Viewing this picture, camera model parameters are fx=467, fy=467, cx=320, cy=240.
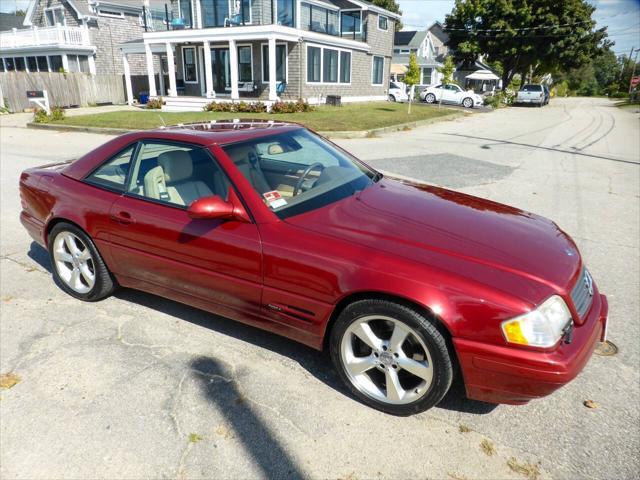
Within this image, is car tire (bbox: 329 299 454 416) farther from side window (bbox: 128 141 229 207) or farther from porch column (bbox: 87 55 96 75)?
porch column (bbox: 87 55 96 75)

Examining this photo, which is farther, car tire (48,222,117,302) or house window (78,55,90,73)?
house window (78,55,90,73)

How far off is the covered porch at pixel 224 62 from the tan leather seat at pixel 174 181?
2001 centimetres

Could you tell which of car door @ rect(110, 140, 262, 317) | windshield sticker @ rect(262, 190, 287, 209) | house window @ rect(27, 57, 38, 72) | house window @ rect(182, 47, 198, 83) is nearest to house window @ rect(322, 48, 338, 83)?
house window @ rect(182, 47, 198, 83)

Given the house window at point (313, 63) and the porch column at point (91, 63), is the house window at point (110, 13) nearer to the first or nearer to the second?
the porch column at point (91, 63)

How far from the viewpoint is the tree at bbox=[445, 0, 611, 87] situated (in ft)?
137

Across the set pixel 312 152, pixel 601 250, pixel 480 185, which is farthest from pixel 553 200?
pixel 312 152

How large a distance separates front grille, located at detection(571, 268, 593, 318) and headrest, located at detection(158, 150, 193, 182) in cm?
255

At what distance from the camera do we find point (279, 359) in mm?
3154

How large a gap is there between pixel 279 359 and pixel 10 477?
155cm

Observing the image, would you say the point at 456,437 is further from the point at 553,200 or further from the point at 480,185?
the point at 480,185

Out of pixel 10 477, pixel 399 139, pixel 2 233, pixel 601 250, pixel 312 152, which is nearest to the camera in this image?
pixel 10 477

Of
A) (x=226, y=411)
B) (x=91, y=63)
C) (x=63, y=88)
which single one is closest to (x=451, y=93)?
(x=91, y=63)

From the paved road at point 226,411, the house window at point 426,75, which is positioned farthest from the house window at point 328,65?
the house window at point 426,75

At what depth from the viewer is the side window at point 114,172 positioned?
3588 millimetres
